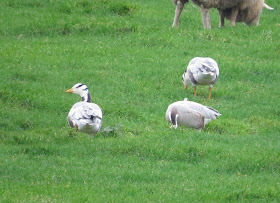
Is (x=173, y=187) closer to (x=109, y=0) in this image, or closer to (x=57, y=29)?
(x=57, y=29)

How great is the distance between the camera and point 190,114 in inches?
458

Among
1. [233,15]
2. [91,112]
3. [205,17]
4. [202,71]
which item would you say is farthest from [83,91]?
[233,15]

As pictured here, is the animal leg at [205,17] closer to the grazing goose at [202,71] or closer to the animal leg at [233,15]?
the animal leg at [233,15]

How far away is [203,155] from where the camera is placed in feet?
34.2

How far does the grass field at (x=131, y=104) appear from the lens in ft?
29.6

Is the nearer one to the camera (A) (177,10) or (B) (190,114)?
(B) (190,114)

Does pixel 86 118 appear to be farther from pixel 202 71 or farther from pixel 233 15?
pixel 233 15

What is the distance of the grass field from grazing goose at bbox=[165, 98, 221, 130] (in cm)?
18

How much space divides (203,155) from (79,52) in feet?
25.0

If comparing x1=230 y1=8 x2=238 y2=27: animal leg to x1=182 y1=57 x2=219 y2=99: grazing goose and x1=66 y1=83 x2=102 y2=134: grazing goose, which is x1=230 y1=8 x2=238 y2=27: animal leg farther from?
x1=66 y1=83 x2=102 y2=134: grazing goose

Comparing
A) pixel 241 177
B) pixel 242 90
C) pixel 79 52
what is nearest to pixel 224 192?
pixel 241 177

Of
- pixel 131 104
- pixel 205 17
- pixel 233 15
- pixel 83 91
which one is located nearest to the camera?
pixel 83 91

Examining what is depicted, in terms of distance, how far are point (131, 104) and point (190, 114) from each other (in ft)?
7.32

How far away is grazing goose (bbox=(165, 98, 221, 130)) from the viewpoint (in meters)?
11.6
